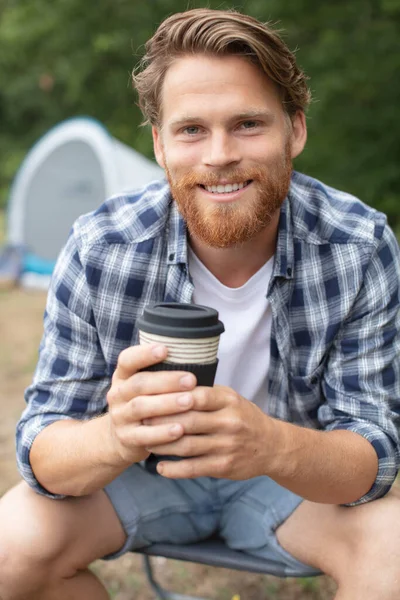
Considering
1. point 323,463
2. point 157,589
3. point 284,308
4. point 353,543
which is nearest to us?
point 323,463

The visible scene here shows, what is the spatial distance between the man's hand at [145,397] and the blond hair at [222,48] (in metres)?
0.93

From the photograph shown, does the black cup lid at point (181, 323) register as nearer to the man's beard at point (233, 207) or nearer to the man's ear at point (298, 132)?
the man's beard at point (233, 207)

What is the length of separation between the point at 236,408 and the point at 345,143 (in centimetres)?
735

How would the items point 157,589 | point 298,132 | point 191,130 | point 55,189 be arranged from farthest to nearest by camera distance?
1. point 55,189
2. point 157,589
3. point 298,132
4. point 191,130

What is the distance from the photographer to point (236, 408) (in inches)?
61.7

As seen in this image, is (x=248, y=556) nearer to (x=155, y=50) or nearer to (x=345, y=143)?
(x=155, y=50)

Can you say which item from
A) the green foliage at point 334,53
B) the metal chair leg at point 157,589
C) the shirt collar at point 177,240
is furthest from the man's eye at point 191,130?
the green foliage at point 334,53

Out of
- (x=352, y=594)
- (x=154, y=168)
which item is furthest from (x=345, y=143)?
(x=352, y=594)

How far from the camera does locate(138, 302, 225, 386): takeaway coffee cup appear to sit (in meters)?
1.44

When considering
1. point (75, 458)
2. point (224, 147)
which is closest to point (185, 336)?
point (75, 458)

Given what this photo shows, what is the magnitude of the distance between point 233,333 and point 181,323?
2.42ft

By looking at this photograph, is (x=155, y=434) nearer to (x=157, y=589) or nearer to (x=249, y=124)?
(x=249, y=124)

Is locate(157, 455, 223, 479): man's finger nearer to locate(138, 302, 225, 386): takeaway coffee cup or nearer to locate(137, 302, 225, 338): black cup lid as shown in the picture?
locate(138, 302, 225, 386): takeaway coffee cup

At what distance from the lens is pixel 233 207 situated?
199 centimetres
